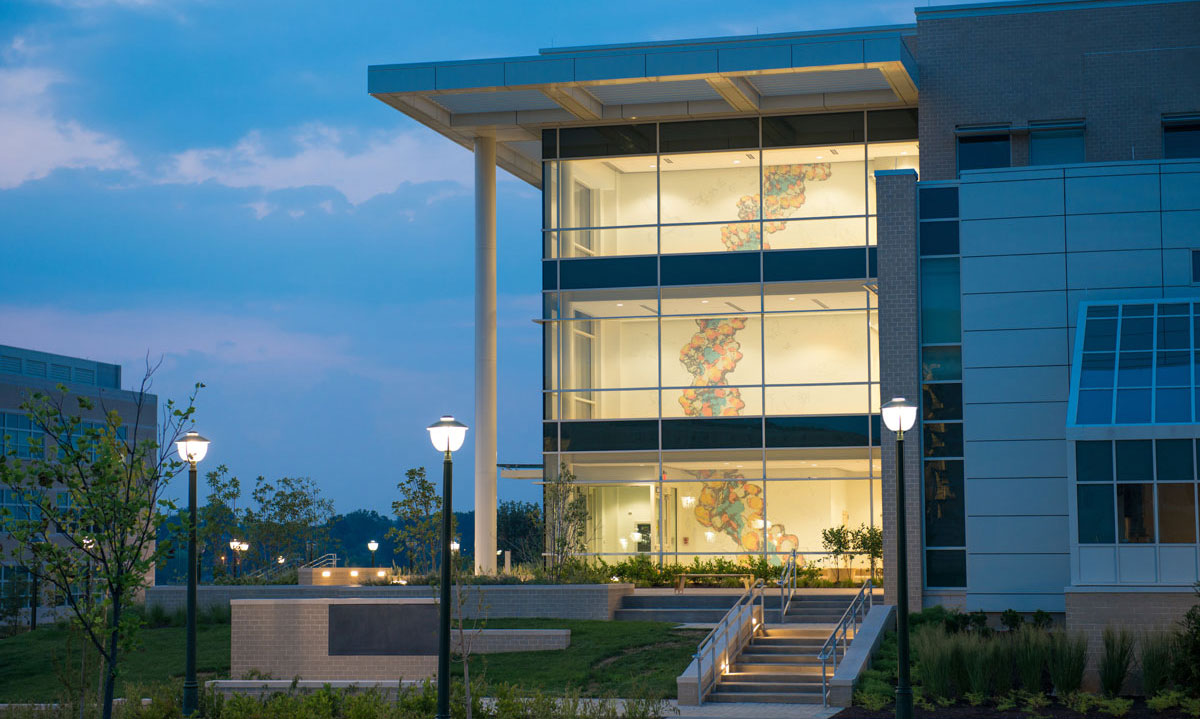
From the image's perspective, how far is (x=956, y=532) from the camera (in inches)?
1232

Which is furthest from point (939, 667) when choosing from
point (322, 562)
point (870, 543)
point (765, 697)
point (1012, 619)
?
point (322, 562)

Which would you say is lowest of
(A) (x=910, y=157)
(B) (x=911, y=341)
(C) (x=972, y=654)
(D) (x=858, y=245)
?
(C) (x=972, y=654)

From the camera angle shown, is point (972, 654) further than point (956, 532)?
No

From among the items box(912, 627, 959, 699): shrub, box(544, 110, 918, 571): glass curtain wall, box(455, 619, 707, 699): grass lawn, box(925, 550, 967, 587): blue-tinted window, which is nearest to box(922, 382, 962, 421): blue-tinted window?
box(925, 550, 967, 587): blue-tinted window

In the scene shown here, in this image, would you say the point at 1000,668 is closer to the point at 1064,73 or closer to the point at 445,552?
the point at 445,552

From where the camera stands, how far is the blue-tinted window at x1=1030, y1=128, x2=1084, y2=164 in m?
38.2

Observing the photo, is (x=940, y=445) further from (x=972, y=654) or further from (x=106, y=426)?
(x=106, y=426)

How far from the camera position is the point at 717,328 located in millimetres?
41688

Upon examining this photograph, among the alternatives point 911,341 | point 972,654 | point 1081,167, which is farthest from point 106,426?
point 1081,167

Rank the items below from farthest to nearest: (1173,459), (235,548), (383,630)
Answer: (235,548), (383,630), (1173,459)

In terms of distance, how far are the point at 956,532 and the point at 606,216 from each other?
16.0 meters

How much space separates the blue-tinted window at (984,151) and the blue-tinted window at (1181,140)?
13.6ft

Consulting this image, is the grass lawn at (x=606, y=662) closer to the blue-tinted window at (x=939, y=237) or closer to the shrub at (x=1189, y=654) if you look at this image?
the shrub at (x=1189, y=654)

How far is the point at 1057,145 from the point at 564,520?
17153mm
